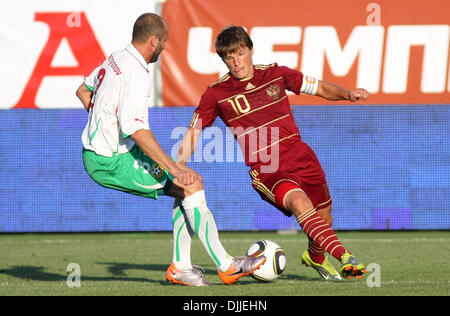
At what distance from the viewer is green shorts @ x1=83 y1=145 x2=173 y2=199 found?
241 inches

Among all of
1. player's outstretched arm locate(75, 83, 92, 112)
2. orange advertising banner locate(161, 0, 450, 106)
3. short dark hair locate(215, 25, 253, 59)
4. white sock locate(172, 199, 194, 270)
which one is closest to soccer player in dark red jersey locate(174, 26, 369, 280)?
short dark hair locate(215, 25, 253, 59)

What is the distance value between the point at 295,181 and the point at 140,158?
1.27 m

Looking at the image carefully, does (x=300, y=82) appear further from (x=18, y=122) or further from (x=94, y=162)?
(x=18, y=122)

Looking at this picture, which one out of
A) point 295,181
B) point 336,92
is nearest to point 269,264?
point 295,181

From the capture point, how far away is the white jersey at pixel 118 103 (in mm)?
5766

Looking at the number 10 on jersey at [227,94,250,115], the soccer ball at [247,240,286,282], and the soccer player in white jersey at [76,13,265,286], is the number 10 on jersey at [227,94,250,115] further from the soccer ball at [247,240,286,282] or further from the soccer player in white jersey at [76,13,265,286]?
the soccer ball at [247,240,286,282]

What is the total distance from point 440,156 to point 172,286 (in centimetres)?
710

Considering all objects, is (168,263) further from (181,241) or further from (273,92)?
(273,92)

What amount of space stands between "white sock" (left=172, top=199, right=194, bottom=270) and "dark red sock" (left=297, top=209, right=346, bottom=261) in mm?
968

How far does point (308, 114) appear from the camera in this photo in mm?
12156

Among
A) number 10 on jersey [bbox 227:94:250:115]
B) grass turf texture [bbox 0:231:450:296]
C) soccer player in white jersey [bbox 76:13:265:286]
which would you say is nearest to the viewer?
grass turf texture [bbox 0:231:450:296]

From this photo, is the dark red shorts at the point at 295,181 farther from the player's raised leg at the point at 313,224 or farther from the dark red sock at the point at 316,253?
the dark red sock at the point at 316,253

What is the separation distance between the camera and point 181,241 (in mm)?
6301
